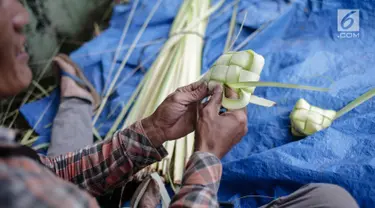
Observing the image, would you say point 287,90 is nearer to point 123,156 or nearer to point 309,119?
point 309,119

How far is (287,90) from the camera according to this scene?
152 cm

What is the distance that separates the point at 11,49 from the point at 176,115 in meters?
0.48

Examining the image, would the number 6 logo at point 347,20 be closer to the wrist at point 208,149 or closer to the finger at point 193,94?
the finger at point 193,94

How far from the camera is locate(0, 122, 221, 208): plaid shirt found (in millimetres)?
489

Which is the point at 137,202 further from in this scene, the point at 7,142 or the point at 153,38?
the point at 153,38

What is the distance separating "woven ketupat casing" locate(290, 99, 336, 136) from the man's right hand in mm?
412

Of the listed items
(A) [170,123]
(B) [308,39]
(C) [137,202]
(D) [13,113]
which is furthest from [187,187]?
(D) [13,113]

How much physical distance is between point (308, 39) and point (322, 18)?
130mm

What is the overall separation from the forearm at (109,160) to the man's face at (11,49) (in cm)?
41

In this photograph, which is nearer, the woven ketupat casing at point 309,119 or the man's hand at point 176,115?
the man's hand at point 176,115

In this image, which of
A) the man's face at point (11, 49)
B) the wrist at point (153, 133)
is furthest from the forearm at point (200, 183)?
the man's face at point (11, 49)

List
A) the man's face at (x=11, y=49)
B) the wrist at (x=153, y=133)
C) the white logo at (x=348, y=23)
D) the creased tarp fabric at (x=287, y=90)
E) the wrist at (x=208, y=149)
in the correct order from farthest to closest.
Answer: the white logo at (x=348, y=23), the creased tarp fabric at (x=287, y=90), the wrist at (x=153, y=133), the wrist at (x=208, y=149), the man's face at (x=11, y=49)

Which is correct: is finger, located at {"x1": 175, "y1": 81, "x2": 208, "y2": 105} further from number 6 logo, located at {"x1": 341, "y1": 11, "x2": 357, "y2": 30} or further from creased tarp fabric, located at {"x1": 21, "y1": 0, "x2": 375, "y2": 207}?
number 6 logo, located at {"x1": 341, "y1": 11, "x2": 357, "y2": 30}

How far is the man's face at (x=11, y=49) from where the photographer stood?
0.70m
